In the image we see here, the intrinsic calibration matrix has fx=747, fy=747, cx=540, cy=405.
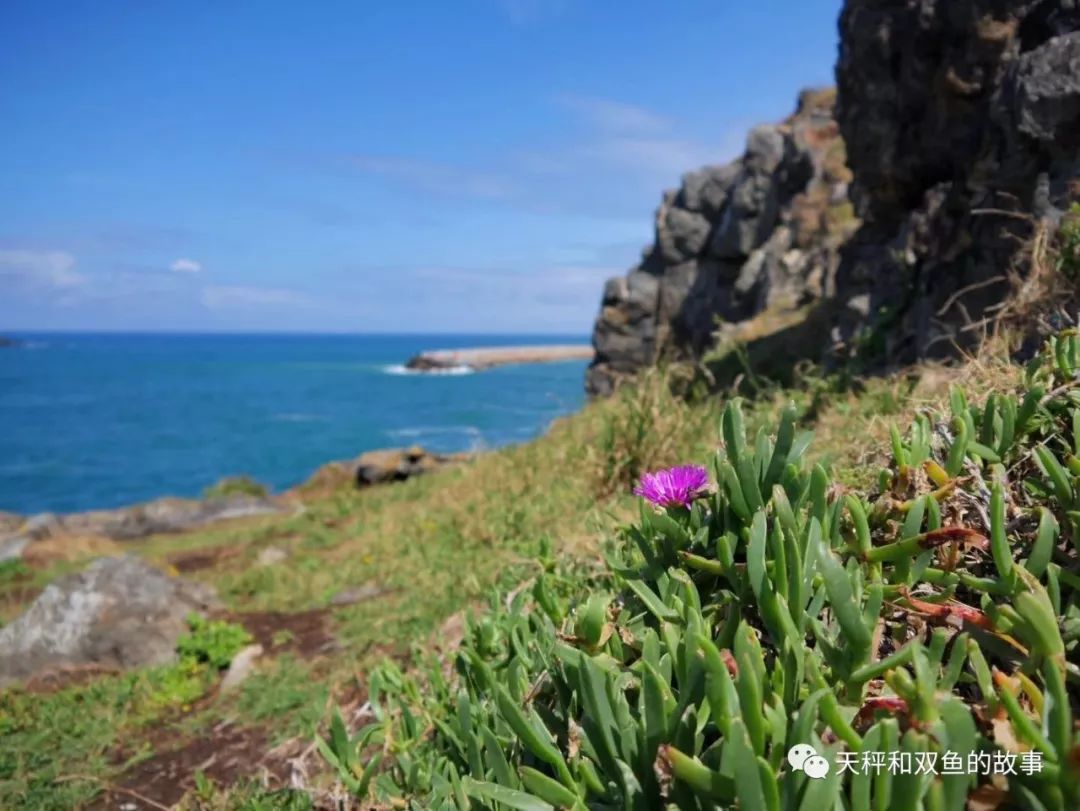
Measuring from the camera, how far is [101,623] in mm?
5359

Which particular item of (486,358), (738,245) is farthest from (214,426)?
(486,358)

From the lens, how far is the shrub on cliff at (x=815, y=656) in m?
1.03

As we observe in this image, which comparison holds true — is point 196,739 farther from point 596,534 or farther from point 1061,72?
point 1061,72

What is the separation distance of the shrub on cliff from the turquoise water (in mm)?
5385

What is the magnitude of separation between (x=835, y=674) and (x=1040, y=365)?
140cm

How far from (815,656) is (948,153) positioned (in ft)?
24.2

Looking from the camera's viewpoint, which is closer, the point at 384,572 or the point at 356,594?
the point at 356,594

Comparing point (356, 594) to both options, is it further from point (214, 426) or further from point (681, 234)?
point (214, 426)

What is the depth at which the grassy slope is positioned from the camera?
3436 millimetres

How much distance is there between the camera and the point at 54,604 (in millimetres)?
5406

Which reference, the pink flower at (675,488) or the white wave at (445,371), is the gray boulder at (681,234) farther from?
the white wave at (445,371)

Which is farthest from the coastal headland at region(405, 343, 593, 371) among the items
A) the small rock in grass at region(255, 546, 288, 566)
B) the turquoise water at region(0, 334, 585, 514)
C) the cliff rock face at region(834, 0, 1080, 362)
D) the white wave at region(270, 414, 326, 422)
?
the cliff rock face at region(834, 0, 1080, 362)

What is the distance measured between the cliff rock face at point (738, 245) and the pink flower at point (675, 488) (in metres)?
14.7

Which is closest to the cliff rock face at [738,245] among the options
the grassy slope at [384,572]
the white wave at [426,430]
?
the grassy slope at [384,572]
